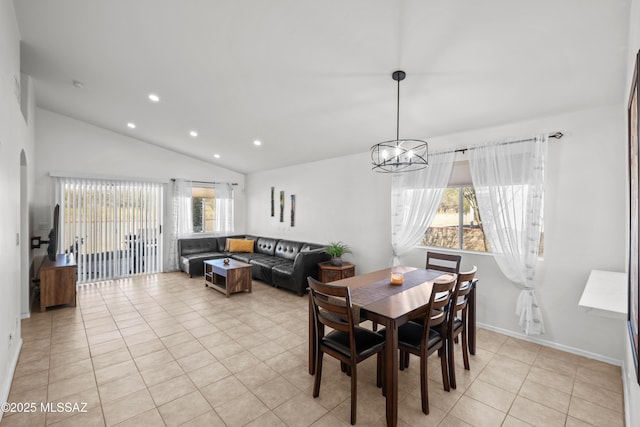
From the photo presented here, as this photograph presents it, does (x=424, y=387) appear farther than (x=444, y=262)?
No

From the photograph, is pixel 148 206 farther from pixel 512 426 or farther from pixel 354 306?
pixel 512 426

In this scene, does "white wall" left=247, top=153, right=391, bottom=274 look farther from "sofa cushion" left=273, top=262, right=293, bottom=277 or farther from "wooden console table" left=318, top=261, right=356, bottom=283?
"sofa cushion" left=273, top=262, right=293, bottom=277

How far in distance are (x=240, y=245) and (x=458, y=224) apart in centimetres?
496

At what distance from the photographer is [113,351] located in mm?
2943

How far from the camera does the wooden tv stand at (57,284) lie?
→ 13.2 ft

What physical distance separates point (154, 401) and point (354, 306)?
1.71 metres

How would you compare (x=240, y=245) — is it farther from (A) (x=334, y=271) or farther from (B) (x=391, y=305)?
(B) (x=391, y=305)

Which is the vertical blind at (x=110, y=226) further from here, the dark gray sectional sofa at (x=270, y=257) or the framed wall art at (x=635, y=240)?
the framed wall art at (x=635, y=240)

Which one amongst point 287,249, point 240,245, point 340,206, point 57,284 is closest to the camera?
point 57,284

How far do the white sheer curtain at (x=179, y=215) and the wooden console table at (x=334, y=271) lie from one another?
3.70 metres

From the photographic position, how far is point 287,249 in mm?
6102

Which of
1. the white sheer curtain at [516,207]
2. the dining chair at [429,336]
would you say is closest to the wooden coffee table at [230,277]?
the dining chair at [429,336]

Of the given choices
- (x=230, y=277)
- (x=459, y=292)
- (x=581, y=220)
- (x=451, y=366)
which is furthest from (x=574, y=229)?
(x=230, y=277)

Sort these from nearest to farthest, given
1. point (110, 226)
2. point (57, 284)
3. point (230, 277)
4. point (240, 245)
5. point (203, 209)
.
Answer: point (57, 284) < point (230, 277) < point (110, 226) < point (240, 245) < point (203, 209)
